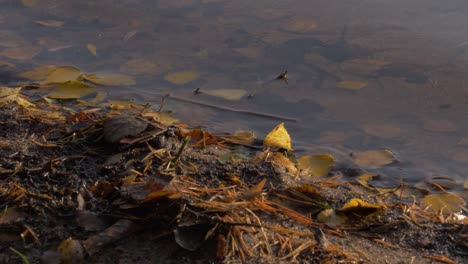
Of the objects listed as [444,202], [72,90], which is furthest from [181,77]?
[444,202]

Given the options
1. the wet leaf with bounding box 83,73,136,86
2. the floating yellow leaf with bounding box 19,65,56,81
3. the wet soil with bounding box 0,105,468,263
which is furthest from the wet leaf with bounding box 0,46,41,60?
the wet soil with bounding box 0,105,468,263

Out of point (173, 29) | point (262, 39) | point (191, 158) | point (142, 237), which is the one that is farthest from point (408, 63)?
point (142, 237)

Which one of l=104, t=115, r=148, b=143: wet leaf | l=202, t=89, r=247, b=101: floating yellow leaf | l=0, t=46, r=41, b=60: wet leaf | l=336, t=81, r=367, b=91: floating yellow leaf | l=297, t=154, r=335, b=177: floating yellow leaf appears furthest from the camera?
l=0, t=46, r=41, b=60: wet leaf

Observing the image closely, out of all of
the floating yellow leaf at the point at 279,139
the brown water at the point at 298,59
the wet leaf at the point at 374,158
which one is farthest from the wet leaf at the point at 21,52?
the wet leaf at the point at 374,158

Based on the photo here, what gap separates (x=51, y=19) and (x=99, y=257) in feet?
8.18

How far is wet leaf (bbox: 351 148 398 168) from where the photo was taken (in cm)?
215

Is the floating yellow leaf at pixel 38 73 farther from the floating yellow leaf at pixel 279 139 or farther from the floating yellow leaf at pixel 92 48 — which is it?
the floating yellow leaf at pixel 279 139

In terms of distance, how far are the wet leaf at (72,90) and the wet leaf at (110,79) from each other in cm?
11

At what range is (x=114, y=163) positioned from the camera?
5.55ft

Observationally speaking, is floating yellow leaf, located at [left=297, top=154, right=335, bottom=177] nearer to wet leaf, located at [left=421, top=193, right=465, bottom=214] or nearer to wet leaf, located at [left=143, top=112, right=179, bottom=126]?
wet leaf, located at [left=421, top=193, right=465, bottom=214]

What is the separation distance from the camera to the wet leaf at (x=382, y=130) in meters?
2.35

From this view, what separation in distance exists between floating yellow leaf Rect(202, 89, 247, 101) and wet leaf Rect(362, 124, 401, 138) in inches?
22.1

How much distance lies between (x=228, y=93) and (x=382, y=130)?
2.26 ft

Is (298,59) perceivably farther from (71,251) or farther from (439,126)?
(71,251)
